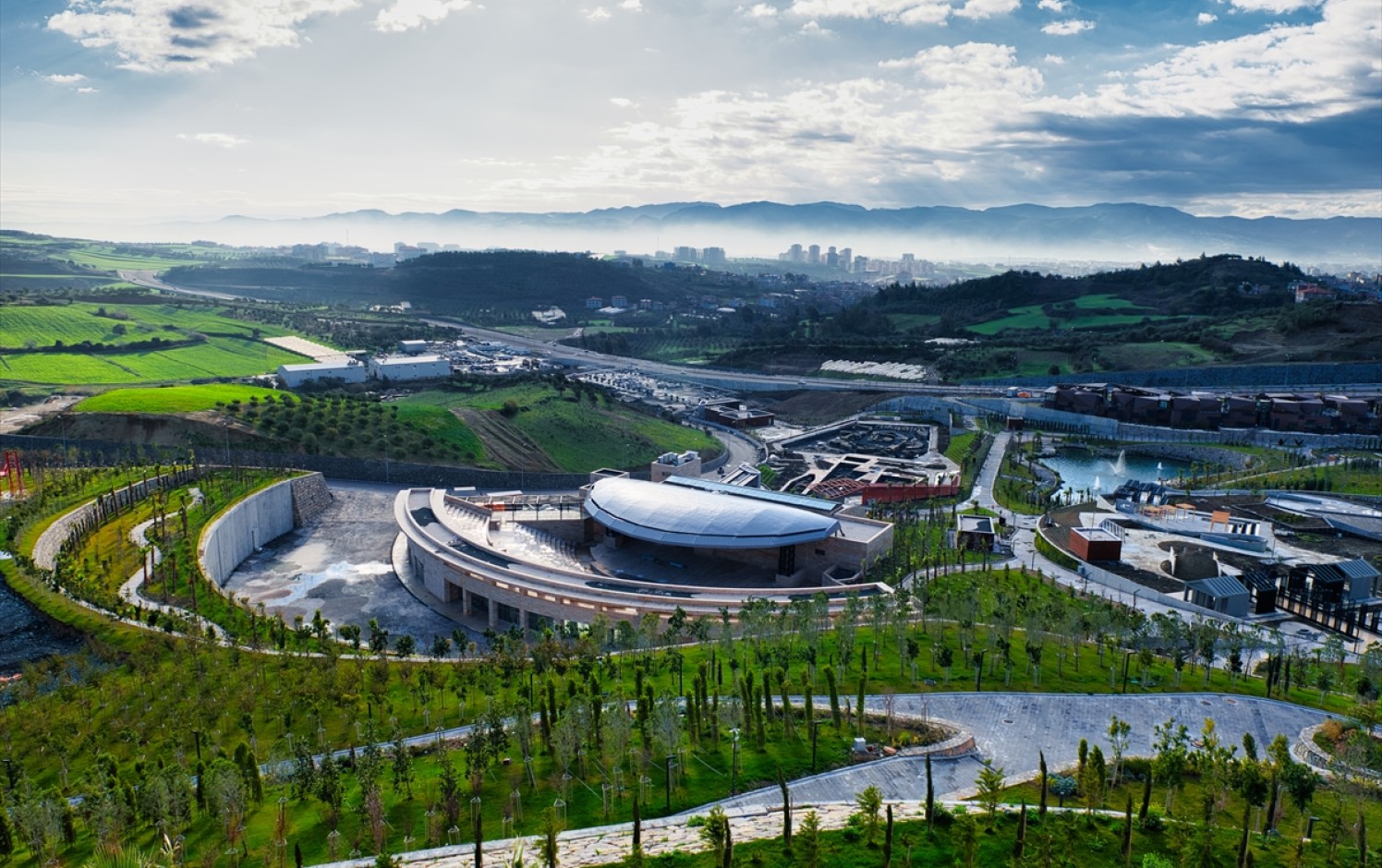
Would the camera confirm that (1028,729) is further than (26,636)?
No

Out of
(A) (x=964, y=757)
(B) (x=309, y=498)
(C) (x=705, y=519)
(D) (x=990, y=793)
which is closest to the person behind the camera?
(D) (x=990, y=793)

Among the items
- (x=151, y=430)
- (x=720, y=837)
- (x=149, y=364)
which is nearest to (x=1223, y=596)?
A: (x=720, y=837)

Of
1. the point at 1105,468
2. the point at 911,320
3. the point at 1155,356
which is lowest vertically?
the point at 1105,468

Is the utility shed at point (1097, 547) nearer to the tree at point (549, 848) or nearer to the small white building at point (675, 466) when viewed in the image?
the small white building at point (675, 466)

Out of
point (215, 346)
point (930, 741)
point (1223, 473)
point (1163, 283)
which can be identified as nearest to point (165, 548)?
point (930, 741)

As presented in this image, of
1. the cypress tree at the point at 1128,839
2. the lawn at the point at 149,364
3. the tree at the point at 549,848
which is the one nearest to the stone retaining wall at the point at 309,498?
the tree at the point at 549,848

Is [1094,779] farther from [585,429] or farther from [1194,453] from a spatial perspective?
[1194,453]

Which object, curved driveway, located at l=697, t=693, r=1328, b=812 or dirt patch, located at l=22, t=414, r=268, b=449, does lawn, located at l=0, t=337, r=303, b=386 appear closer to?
dirt patch, located at l=22, t=414, r=268, b=449
